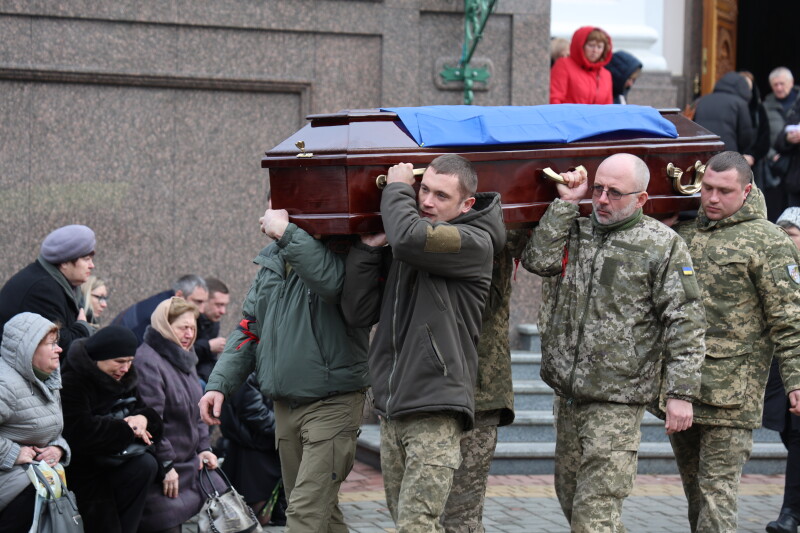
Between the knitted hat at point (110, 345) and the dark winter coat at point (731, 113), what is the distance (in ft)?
20.3

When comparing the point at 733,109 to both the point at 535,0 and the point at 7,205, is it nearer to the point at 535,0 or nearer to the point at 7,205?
the point at 535,0

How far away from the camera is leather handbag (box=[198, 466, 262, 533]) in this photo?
698 cm

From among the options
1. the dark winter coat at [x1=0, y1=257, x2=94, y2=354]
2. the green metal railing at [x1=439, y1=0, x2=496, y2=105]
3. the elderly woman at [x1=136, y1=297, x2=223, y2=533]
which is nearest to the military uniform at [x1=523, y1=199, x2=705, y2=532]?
the elderly woman at [x1=136, y1=297, x2=223, y2=533]

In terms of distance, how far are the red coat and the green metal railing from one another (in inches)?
33.5

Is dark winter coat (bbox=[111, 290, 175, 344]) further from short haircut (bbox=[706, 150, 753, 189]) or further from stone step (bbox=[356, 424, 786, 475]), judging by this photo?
short haircut (bbox=[706, 150, 753, 189])

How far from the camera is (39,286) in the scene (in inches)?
283

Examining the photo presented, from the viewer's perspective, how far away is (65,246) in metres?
7.27

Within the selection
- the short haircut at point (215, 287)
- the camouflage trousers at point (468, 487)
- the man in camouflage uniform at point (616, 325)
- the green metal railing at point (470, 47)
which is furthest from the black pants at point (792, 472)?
the short haircut at point (215, 287)

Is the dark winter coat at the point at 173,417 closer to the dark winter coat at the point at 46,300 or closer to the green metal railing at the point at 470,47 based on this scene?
the dark winter coat at the point at 46,300

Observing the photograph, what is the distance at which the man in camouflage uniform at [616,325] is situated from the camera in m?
5.59

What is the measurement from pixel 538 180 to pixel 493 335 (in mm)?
745

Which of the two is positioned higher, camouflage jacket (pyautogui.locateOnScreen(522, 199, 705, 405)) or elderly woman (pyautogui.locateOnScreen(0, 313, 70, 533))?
camouflage jacket (pyautogui.locateOnScreen(522, 199, 705, 405))

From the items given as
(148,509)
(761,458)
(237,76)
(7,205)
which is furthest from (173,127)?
(761,458)

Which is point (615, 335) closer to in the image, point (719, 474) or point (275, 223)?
point (719, 474)
